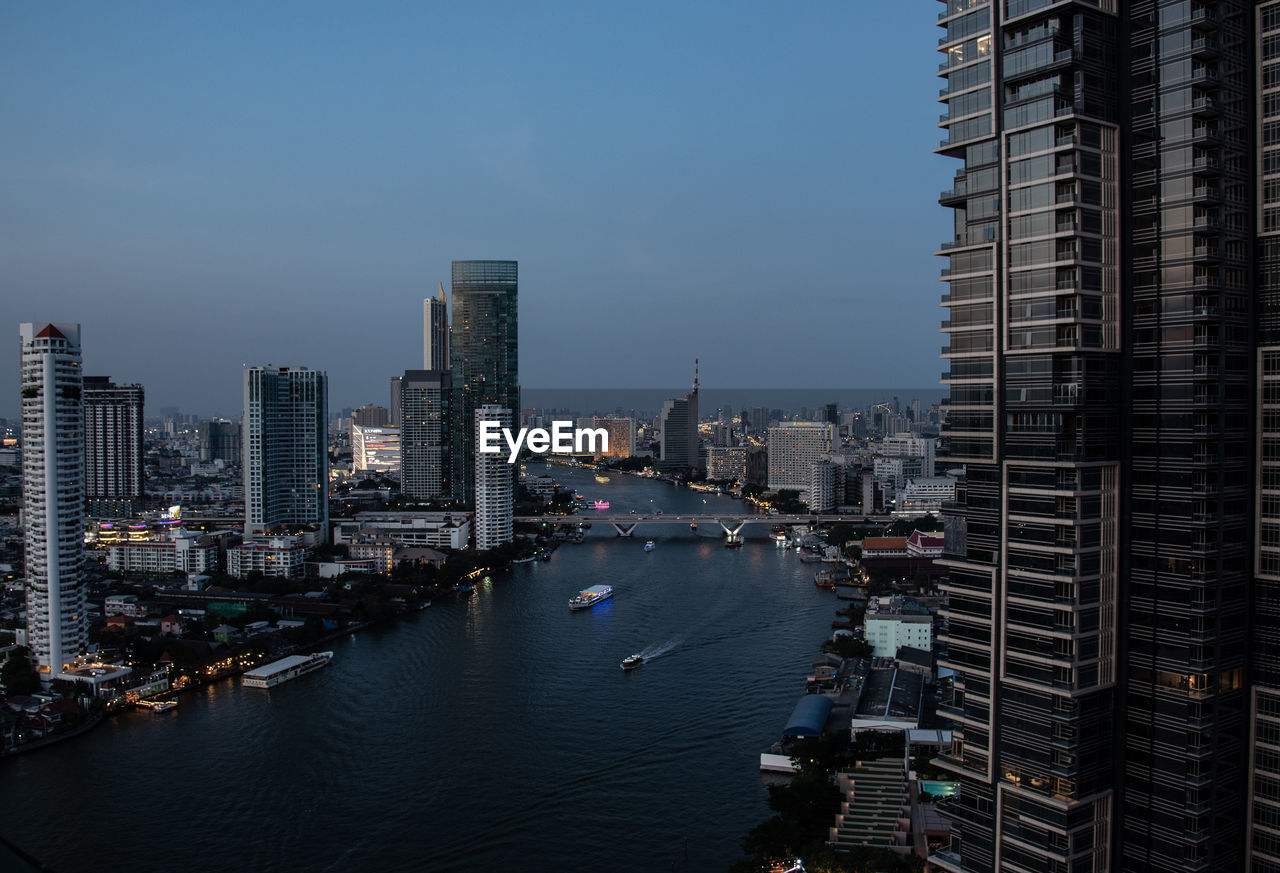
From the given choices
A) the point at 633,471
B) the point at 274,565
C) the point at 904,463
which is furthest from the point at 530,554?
Result: the point at 633,471

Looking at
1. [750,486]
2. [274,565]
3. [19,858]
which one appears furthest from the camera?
[750,486]

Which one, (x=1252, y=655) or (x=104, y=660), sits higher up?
(x=1252, y=655)

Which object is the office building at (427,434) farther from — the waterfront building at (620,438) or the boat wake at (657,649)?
Result: the waterfront building at (620,438)

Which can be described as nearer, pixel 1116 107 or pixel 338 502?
pixel 1116 107

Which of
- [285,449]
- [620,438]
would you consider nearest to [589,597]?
[285,449]

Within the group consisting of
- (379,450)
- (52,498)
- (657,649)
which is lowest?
(657,649)

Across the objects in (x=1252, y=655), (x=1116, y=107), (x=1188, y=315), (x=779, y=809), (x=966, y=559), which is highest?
(x=1116, y=107)

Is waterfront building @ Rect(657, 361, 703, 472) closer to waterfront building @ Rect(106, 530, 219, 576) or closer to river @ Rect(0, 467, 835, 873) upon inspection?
waterfront building @ Rect(106, 530, 219, 576)

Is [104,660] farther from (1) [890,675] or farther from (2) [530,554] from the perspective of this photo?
(2) [530,554]

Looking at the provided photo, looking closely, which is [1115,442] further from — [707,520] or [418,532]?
[707,520]
